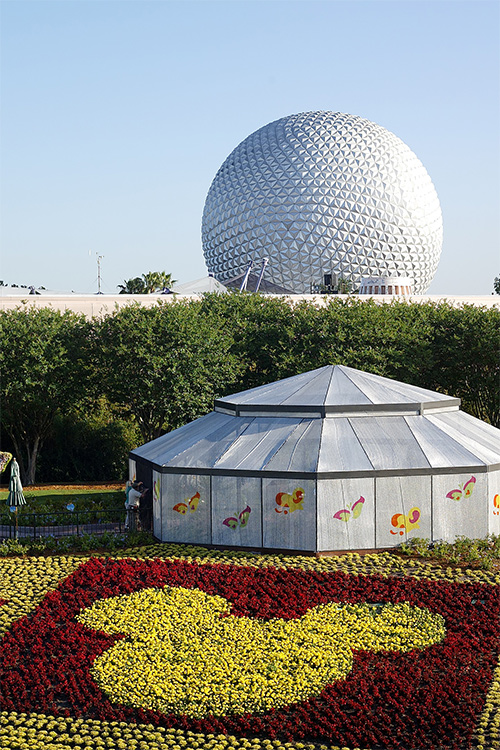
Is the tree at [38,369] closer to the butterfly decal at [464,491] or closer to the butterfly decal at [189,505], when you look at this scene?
the butterfly decal at [189,505]

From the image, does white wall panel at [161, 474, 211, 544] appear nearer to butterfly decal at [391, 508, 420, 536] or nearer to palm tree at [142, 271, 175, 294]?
butterfly decal at [391, 508, 420, 536]

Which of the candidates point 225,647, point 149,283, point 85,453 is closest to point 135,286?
point 149,283

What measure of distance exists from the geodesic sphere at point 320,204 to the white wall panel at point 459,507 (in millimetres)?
46309

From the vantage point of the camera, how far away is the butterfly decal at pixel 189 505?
20906 mm

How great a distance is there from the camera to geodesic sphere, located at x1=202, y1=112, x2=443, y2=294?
6475 cm

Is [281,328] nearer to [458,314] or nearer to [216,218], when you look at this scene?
[458,314]

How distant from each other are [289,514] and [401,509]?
280cm

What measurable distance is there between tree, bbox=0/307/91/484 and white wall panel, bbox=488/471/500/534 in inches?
771

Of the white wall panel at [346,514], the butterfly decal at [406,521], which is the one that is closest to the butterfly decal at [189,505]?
the white wall panel at [346,514]

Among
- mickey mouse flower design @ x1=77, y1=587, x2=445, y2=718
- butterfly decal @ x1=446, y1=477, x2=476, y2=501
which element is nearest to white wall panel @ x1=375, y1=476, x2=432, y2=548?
butterfly decal @ x1=446, y1=477, x2=476, y2=501

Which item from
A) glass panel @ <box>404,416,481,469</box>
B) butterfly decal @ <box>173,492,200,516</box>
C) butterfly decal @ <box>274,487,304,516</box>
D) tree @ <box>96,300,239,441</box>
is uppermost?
tree @ <box>96,300,239,441</box>

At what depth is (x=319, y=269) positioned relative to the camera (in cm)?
6662

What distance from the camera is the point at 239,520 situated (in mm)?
20422

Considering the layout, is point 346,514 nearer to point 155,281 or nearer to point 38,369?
point 38,369
